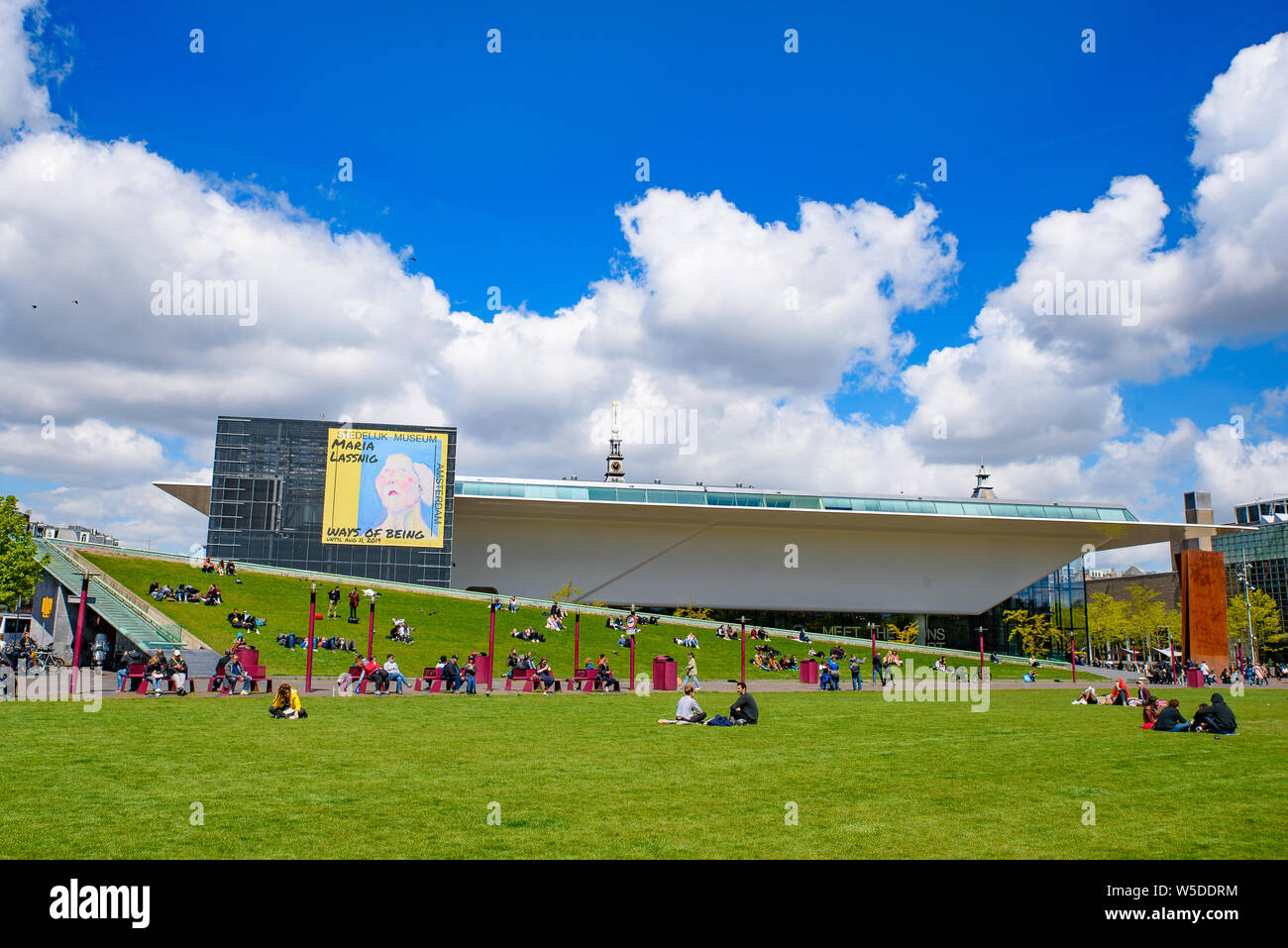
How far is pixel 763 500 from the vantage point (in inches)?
2638

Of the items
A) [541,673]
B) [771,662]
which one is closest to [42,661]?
[541,673]

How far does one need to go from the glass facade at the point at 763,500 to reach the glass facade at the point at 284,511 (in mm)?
6648

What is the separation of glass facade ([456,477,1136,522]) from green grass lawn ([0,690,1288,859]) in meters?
47.4

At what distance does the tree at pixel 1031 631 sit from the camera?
73250 millimetres

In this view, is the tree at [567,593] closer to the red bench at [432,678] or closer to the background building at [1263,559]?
the red bench at [432,678]

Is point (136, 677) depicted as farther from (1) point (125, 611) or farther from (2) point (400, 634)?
(2) point (400, 634)

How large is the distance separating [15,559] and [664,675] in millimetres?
28887

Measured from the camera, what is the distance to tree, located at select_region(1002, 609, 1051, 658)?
73.2m

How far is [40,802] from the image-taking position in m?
8.29

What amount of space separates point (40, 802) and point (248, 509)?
53891 millimetres

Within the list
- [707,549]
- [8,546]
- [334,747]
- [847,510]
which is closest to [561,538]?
[707,549]

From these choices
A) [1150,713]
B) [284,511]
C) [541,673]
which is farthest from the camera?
[284,511]

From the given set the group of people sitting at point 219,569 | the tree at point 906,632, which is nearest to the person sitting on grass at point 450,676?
the group of people sitting at point 219,569
